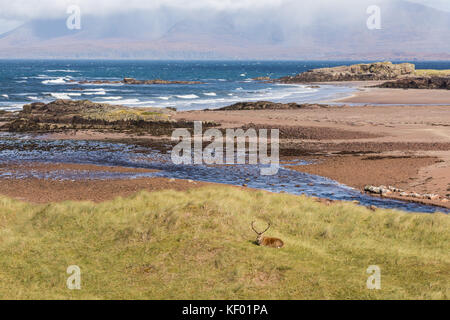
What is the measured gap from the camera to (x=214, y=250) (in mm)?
12430

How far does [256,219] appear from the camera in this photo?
49.3ft

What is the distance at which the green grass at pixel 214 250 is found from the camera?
35.4 feet

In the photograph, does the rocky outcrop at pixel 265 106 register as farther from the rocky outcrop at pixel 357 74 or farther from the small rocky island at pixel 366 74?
the rocky outcrop at pixel 357 74

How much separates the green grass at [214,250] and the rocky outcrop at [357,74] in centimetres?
11887

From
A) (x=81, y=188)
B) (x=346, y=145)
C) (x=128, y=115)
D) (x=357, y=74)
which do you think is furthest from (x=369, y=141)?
(x=357, y=74)

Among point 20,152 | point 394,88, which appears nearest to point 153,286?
point 20,152

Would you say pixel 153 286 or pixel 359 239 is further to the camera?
pixel 359 239

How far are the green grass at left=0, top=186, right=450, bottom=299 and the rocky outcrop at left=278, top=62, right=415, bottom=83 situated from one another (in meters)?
119

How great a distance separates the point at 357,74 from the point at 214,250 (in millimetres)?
133882

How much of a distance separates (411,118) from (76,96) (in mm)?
54065

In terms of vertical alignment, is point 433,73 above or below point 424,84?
above

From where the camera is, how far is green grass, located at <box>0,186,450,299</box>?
10.8 m

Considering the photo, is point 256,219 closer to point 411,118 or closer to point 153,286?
point 153,286

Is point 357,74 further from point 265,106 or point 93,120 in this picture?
point 93,120
